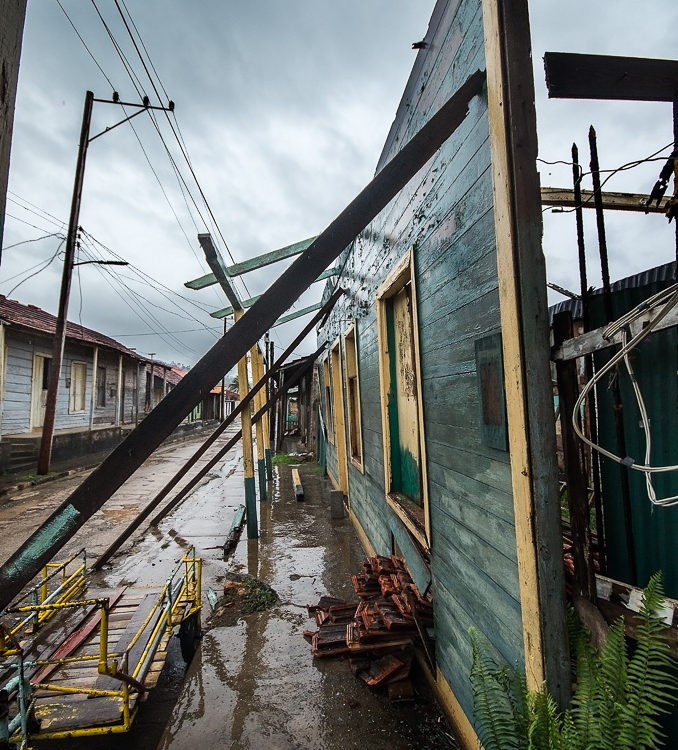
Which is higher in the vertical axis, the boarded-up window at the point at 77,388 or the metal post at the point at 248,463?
the boarded-up window at the point at 77,388

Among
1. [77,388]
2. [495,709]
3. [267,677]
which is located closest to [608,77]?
[495,709]

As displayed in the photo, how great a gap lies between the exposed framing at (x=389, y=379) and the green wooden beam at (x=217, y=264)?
Answer: 1933 millimetres

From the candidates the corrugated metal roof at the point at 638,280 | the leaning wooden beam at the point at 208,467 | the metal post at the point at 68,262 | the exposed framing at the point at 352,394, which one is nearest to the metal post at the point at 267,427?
the leaning wooden beam at the point at 208,467

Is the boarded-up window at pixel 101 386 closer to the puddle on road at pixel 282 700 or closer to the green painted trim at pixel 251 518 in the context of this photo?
the green painted trim at pixel 251 518

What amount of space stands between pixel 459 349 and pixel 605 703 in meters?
1.56

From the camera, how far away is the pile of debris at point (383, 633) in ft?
9.34

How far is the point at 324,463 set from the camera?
12211 mm

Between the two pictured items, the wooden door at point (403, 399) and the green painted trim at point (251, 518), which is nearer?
the wooden door at point (403, 399)

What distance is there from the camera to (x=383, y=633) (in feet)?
9.56

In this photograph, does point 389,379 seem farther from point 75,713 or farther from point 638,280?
point 75,713

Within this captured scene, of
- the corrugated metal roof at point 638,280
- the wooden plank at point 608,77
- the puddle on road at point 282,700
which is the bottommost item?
the puddle on road at point 282,700

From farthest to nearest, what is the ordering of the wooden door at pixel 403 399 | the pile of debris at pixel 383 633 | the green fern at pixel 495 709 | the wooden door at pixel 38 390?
the wooden door at pixel 38 390 < the wooden door at pixel 403 399 < the pile of debris at pixel 383 633 < the green fern at pixel 495 709

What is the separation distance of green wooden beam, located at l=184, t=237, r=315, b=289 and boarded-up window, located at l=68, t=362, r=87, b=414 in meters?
12.2

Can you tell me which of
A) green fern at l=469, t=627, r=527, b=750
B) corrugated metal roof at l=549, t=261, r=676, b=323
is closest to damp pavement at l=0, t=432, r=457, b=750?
green fern at l=469, t=627, r=527, b=750
